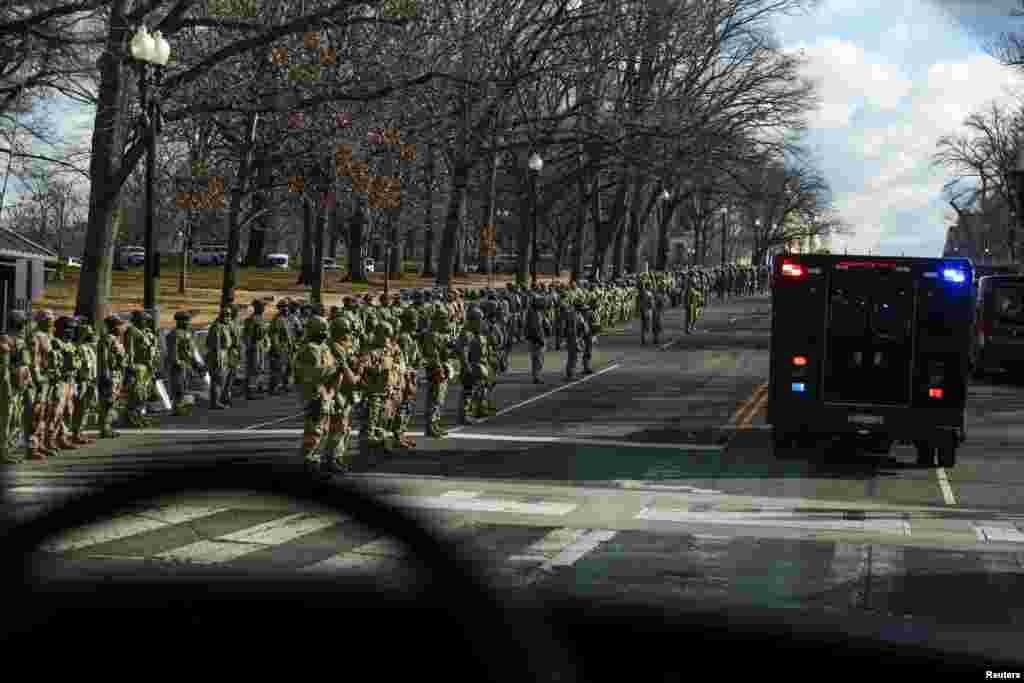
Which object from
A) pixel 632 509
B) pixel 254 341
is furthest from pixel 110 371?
pixel 632 509

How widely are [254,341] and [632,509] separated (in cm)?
1468

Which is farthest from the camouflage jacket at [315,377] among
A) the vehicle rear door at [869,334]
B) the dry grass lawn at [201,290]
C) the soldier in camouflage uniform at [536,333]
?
the dry grass lawn at [201,290]

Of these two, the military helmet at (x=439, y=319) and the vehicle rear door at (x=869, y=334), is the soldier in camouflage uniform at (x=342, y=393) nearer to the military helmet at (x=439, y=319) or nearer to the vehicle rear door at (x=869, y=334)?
the military helmet at (x=439, y=319)

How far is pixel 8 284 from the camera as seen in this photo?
75.9 ft

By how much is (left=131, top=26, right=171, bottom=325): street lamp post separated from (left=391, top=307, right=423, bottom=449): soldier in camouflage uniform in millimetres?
5071

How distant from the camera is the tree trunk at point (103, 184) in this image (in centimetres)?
2858

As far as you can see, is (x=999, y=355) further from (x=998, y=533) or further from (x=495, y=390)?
(x=998, y=533)

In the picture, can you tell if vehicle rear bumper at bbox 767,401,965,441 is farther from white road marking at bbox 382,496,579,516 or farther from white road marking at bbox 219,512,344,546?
white road marking at bbox 219,512,344,546

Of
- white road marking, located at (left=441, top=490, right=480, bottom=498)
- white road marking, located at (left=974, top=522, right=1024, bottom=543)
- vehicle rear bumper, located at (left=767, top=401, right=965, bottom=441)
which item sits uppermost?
vehicle rear bumper, located at (left=767, top=401, right=965, bottom=441)

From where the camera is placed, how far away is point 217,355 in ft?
84.8

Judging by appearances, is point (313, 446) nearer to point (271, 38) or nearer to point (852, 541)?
point (852, 541)

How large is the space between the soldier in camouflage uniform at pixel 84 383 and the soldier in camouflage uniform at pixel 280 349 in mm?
7518

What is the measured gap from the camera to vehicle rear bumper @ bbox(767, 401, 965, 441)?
18.9 meters

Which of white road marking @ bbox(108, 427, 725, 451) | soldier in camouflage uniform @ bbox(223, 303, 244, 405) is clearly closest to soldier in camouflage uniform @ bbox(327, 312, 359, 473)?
white road marking @ bbox(108, 427, 725, 451)
